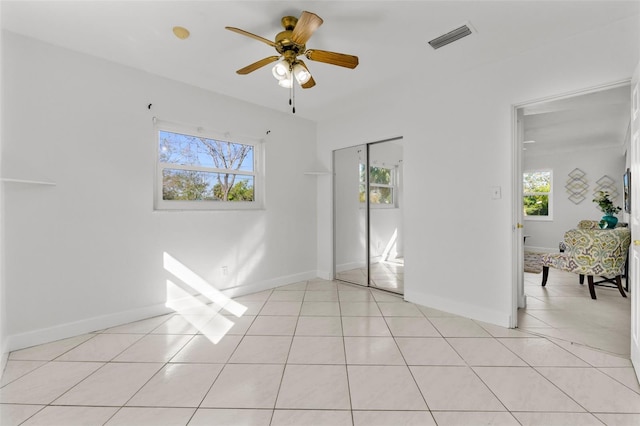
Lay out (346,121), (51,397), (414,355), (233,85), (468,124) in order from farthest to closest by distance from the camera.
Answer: (346,121) < (233,85) < (468,124) < (414,355) < (51,397)

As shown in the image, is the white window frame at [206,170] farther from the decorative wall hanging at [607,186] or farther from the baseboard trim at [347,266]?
the decorative wall hanging at [607,186]

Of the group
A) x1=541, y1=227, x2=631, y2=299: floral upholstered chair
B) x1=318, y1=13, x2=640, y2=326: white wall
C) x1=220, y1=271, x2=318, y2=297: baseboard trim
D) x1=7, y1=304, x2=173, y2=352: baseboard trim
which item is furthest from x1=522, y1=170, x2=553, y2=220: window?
x1=7, y1=304, x2=173, y2=352: baseboard trim

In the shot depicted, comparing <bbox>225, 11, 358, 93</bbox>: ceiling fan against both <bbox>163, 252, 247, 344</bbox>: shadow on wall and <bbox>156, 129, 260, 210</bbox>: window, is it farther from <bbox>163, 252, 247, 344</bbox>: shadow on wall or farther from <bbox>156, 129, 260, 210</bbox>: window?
<bbox>163, 252, 247, 344</bbox>: shadow on wall

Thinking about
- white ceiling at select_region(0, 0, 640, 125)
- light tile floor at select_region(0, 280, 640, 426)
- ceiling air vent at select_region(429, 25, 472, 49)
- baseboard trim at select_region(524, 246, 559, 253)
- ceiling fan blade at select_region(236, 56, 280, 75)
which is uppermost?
white ceiling at select_region(0, 0, 640, 125)

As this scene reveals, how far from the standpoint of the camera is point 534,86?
252 centimetres

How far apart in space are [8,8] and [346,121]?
3.44 m

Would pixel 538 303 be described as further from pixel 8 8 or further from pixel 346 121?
pixel 8 8

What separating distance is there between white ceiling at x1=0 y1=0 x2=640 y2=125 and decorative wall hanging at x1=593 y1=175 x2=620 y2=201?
6015 mm

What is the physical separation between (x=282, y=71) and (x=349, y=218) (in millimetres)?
2648

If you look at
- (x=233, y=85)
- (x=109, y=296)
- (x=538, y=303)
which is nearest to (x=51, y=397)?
(x=109, y=296)

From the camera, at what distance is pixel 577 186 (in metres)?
6.74

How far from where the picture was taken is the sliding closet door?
427cm

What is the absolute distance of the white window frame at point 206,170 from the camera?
310 cm

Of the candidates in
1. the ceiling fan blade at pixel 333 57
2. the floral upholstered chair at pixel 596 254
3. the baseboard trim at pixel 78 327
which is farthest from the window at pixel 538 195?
the baseboard trim at pixel 78 327
